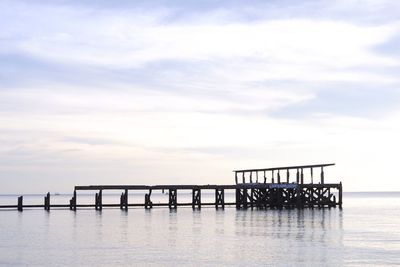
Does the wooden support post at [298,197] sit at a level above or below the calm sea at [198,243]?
above

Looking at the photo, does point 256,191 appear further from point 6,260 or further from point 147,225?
point 6,260

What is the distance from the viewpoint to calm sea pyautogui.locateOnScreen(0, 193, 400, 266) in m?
39.5

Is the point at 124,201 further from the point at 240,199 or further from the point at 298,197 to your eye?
the point at 298,197

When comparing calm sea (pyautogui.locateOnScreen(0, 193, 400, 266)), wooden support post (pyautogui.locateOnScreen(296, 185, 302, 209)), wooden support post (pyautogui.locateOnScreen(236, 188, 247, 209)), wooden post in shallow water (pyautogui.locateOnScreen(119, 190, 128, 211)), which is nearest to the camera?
calm sea (pyautogui.locateOnScreen(0, 193, 400, 266))

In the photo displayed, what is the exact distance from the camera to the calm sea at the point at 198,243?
130 feet

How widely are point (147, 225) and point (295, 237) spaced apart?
55.2 ft

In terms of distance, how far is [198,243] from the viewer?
48.3 metres

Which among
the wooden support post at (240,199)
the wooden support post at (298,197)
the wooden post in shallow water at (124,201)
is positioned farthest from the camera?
the wooden support post at (240,199)

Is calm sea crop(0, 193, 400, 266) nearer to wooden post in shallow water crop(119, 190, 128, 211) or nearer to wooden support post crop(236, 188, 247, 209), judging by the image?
wooden post in shallow water crop(119, 190, 128, 211)

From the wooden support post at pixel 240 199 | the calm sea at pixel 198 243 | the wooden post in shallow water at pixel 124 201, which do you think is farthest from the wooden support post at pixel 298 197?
the wooden post in shallow water at pixel 124 201

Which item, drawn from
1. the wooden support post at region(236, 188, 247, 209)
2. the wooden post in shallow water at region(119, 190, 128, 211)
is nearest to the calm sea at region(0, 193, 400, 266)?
the wooden post in shallow water at region(119, 190, 128, 211)

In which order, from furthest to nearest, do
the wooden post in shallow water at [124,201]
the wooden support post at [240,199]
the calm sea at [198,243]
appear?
the wooden support post at [240,199] < the wooden post in shallow water at [124,201] < the calm sea at [198,243]

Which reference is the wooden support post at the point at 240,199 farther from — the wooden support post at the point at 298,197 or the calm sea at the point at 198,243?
the calm sea at the point at 198,243

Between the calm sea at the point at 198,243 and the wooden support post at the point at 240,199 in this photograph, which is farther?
the wooden support post at the point at 240,199
